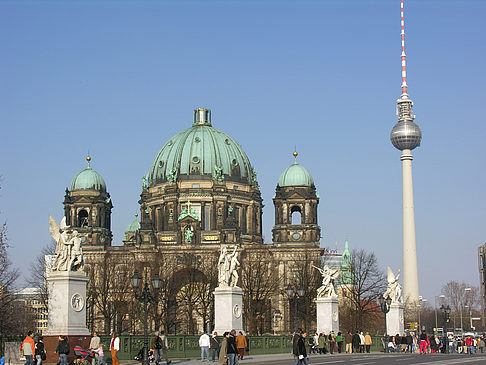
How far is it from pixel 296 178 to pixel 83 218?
33.2 metres

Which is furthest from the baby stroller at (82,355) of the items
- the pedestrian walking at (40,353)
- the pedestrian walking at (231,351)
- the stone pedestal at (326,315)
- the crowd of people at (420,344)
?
the crowd of people at (420,344)

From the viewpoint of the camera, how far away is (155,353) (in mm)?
40000

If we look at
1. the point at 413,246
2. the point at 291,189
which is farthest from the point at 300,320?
the point at 413,246

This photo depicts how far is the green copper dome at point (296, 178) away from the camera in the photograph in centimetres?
13050

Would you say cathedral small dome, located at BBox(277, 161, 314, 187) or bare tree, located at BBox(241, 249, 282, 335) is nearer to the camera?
bare tree, located at BBox(241, 249, 282, 335)

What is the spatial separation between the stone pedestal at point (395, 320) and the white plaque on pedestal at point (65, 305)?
3727cm

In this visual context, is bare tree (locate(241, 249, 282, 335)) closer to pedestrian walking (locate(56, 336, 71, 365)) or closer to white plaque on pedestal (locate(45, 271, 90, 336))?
white plaque on pedestal (locate(45, 271, 90, 336))

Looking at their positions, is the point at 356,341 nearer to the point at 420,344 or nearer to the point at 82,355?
the point at 420,344

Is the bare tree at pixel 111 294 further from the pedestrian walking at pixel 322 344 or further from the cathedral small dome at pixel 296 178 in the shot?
the cathedral small dome at pixel 296 178

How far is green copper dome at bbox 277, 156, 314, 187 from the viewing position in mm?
130500

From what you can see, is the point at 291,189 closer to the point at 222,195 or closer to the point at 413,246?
the point at 222,195

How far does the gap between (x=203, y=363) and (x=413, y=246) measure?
129m

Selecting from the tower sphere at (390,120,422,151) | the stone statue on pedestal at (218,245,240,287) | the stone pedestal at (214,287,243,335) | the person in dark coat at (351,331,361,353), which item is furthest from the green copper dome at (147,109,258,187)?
the stone pedestal at (214,287,243,335)

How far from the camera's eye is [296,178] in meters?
131
